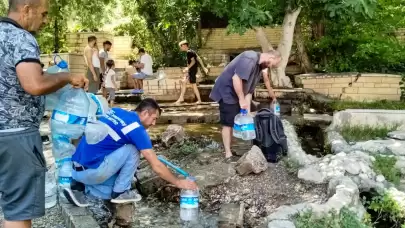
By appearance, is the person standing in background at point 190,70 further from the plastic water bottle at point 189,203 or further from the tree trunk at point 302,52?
the plastic water bottle at point 189,203

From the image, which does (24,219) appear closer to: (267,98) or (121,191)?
(121,191)

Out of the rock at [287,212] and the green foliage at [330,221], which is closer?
the green foliage at [330,221]

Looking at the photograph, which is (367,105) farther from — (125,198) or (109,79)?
(125,198)

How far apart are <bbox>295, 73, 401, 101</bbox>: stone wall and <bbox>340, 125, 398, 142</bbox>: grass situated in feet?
11.1

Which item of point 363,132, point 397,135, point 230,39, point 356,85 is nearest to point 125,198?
point 397,135

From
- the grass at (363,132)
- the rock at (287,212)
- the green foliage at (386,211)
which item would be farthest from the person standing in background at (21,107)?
the grass at (363,132)

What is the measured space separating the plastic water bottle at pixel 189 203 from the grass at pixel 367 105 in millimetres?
6147

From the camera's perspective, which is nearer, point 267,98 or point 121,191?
point 121,191

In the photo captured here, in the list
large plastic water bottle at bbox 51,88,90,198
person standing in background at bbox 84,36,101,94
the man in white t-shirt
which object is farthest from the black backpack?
the man in white t-shirt

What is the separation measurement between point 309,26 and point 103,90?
7.43m

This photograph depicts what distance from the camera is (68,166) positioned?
3996 mm

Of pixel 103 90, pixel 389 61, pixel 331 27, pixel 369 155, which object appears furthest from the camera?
pixel 331 27

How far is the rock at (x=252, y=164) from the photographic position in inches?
203

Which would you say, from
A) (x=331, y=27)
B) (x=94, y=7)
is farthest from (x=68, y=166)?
(x=94, y=7)
